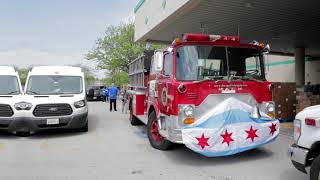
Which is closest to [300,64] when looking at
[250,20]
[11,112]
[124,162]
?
[250,20]

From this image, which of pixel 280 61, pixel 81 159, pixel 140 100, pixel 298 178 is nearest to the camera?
pixel 298 178

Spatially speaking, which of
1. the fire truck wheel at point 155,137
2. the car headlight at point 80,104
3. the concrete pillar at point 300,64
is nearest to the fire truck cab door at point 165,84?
the fire truck wheel at point 155,137

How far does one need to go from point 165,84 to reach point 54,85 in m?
5.42

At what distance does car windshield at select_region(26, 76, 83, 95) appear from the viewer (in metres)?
11.7

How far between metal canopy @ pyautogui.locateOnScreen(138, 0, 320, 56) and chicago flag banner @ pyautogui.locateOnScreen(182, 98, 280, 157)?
22.1ft

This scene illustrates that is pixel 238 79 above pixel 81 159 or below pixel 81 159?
above

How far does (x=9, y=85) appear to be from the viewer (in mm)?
12039

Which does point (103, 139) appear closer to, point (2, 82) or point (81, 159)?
point (81, 159)

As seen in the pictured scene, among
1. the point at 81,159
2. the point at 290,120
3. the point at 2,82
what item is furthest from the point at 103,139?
the point at 290,120

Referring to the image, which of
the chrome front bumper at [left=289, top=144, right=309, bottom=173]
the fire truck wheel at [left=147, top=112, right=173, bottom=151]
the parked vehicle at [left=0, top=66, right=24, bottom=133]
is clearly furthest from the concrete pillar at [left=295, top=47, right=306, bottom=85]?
the chrome front bumper at [left=289, top=144, right=309, bottom=173]

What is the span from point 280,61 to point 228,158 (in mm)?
29678

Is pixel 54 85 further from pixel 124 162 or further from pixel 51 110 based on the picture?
pixel 124 162

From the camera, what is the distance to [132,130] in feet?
41.4

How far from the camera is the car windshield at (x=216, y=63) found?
750cm
